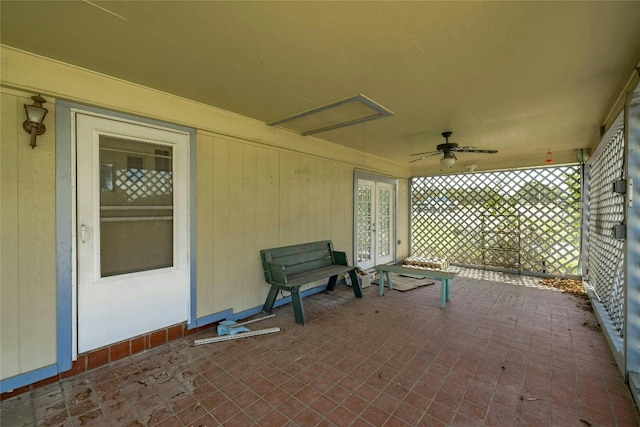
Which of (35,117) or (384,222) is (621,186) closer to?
(384,222)

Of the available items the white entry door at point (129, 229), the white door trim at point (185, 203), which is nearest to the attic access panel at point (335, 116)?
the white door trim at point (185, 203)

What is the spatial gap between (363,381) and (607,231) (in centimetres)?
343

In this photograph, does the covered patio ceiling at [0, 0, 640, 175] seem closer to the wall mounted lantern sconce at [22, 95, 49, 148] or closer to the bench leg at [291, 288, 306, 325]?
the wall mounted lantern sconce at [22, 95, 49, 148]

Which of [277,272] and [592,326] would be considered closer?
[592,326]

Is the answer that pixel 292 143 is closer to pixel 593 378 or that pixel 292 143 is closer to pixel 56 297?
pixel 56 297

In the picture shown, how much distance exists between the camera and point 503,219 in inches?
225

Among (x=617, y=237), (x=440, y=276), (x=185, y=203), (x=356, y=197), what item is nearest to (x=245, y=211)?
(x=185, y=203)

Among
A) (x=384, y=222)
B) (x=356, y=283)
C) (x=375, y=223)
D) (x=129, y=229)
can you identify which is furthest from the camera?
(x=384, y=222)

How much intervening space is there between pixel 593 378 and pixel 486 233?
411 centimetres

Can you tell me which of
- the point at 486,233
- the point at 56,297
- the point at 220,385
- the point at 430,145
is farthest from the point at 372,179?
the point at 56,297

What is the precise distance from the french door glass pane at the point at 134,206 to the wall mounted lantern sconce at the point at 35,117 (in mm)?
Result: 382

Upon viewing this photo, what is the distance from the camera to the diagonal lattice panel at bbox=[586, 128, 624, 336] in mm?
2779

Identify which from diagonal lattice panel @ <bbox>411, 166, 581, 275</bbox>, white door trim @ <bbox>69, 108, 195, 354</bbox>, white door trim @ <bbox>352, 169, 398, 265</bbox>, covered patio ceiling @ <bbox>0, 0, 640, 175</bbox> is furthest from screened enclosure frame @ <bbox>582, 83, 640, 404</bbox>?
white door trim @ <bbox>69, 108, 195, 354</bbox>

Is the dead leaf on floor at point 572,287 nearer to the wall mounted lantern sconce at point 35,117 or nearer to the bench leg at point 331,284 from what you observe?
the bench leg at point 331,284
